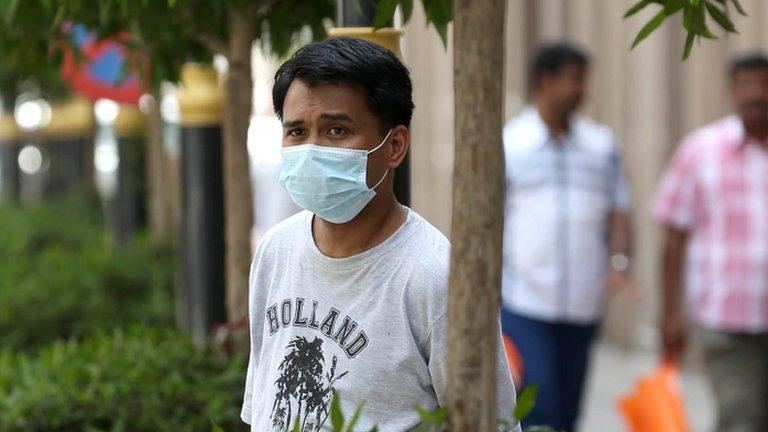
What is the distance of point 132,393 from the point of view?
5.01 metres

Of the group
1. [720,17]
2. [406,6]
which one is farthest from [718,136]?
[406,6]

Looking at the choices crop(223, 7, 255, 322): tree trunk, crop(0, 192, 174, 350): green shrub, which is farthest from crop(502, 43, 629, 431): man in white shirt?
crop(0, 192, 174, 350): green shrub

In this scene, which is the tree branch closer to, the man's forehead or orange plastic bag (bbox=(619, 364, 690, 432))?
orange plastic bag (bbox=(619, 364, 690, 432))

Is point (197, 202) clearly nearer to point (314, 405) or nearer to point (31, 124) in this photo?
point (314, 405)

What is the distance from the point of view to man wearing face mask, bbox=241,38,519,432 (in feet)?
10.1

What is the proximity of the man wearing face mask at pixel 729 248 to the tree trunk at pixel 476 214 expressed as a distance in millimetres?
3831

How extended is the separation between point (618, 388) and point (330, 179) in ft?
24.6

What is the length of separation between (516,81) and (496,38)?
9.80 m

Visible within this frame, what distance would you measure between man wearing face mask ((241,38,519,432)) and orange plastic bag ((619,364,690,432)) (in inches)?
97.6

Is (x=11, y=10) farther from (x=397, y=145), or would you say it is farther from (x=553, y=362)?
(x=553, y=362)

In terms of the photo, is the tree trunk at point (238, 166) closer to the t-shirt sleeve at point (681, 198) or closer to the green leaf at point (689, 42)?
the green leaf at point (689, 42)

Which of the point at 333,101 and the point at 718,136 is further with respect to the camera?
the point at 718,136

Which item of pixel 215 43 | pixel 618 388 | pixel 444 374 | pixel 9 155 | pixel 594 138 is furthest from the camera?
pixel 9 155

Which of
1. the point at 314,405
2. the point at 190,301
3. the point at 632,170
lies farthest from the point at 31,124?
the point at 314,405
